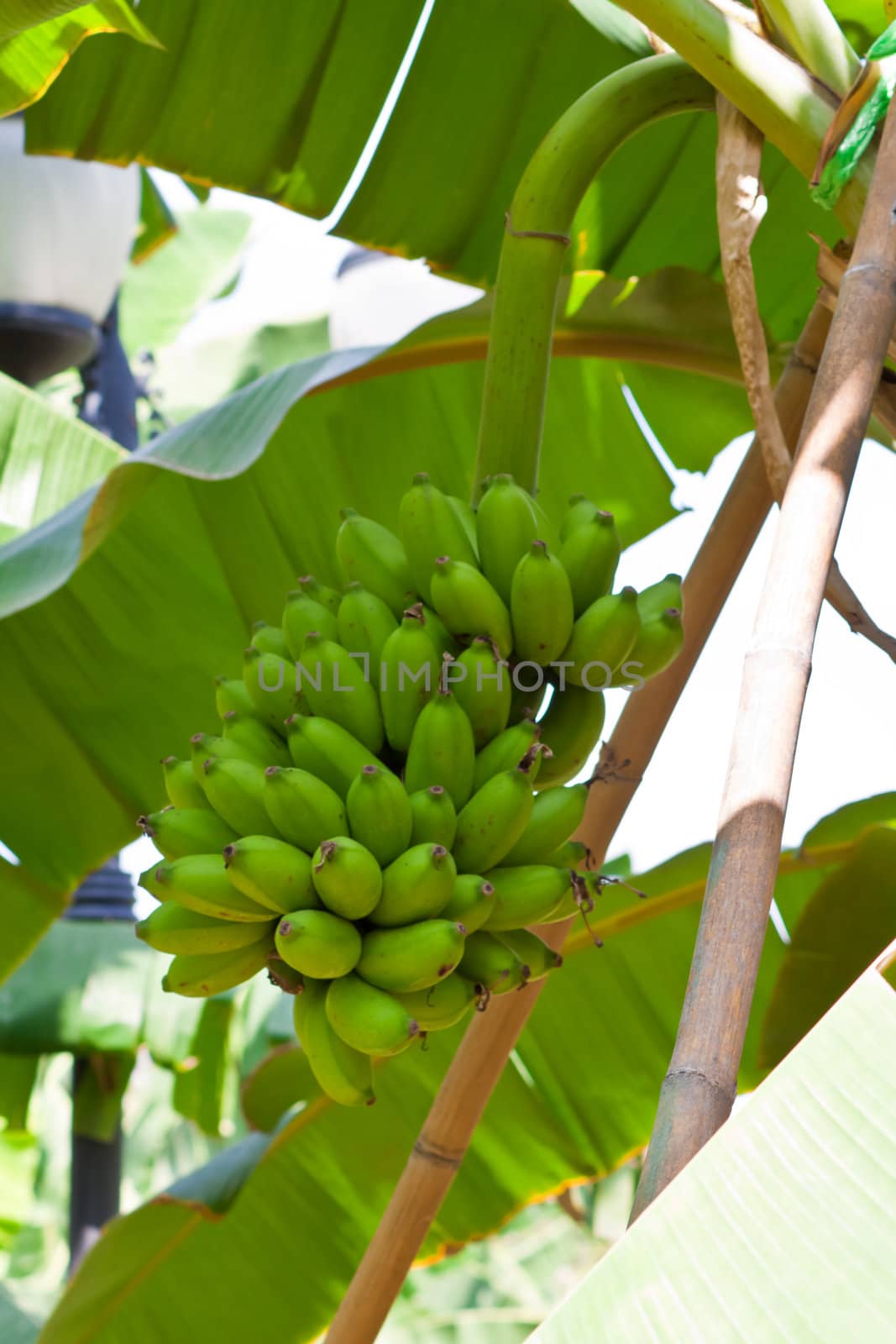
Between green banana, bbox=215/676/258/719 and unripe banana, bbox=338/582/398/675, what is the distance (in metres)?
0.08

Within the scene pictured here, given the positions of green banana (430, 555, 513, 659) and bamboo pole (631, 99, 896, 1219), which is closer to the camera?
bamboo pole (631, 99, 896, 1219)

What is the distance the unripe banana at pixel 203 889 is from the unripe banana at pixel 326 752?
0.26ft

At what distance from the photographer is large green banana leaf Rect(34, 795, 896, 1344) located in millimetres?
1599

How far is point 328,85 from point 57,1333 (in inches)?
59.2

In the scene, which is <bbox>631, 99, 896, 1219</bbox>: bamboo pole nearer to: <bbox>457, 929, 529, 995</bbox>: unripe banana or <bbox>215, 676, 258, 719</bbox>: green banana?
<bbox>457, 929, 529, 995</bbox>: unripe banana

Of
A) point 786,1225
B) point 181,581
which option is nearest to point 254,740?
point 786,1225

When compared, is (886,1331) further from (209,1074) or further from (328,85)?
(209,1074)

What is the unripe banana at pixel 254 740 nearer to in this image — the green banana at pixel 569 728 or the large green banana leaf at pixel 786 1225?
the green banana at pixel 569 728

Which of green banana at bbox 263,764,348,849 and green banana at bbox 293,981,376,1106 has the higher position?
green banana at bbox 263,764,348,849

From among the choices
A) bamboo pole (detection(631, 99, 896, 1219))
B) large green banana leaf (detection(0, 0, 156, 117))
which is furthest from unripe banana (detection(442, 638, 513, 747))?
large green banana leaf (detection(0, 0, 156, 117))

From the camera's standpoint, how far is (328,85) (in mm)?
1419

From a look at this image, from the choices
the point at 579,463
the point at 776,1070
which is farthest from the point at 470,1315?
the point at 776,1070

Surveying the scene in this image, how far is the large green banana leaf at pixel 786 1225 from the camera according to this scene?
0.35 m

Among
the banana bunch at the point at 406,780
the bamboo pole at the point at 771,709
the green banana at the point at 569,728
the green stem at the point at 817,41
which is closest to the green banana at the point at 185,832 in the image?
the banana bunch at the point at 406,780
